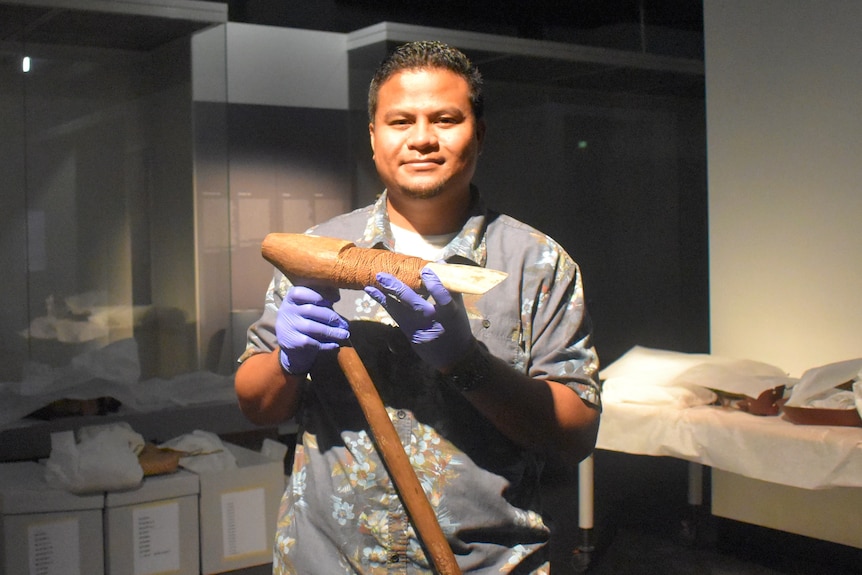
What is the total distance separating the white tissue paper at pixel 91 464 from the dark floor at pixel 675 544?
0.57 meters

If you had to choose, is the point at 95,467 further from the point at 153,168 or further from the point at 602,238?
the point at 602,238

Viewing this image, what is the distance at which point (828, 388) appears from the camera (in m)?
2.82

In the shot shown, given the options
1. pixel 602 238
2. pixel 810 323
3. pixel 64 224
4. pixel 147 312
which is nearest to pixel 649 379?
pixel 810 323

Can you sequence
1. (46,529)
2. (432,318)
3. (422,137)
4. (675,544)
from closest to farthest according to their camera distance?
1. (432,318)
2. (422,137)
3. (46,529)
4. (675,544)

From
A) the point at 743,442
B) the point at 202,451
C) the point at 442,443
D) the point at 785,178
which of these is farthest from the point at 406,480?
the point at 785,178

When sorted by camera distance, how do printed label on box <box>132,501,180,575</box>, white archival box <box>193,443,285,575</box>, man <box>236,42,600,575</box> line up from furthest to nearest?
white archival box <box>193,443,285,575</box>, printed label on box <box>132,501,180,575</box>, man <box>236,42,600,575</box>

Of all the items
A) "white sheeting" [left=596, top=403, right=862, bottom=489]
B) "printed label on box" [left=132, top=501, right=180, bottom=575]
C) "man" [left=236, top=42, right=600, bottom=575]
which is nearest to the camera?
"man" [left=236, top=42, right=600, bottom=575]

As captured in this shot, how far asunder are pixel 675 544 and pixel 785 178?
1.45m

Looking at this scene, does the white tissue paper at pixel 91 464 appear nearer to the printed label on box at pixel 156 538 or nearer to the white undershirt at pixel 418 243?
the printed label on box at pixel 156 538

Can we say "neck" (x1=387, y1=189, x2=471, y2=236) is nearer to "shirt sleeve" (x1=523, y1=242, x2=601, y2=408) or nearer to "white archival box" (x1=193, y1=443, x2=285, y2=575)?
"shirt sleeve" (x1=523, y1=242, x2=601, y2=408)

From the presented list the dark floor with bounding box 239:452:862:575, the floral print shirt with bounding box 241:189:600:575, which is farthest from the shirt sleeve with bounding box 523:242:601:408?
the dark floor with bounding box 239:452:862:575

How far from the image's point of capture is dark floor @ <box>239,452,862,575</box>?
3.40 metres

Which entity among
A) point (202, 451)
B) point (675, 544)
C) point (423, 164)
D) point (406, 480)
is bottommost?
point (675, 544)

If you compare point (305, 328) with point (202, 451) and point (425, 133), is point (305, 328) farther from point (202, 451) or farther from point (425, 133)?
point (202, 451)
